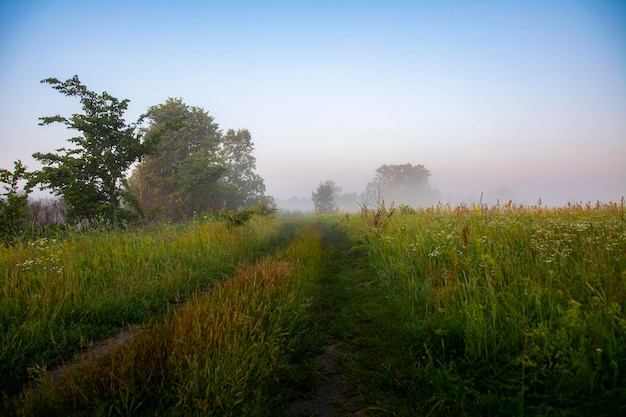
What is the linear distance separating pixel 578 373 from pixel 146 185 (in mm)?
35105

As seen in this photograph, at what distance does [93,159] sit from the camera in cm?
1488

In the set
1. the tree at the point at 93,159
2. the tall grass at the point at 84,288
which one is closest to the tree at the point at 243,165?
the tree at the point at 93,159

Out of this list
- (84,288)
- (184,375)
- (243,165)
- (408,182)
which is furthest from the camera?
(408,182)

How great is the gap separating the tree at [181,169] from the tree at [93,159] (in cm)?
889

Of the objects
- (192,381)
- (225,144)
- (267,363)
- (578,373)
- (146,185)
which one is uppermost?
(225,144)

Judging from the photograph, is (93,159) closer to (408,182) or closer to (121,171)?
(121,171)

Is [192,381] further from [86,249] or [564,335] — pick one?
[86,249]

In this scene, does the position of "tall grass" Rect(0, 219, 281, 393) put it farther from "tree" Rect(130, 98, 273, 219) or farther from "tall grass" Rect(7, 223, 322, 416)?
"tree" Rect(130, 98, 273, 219)

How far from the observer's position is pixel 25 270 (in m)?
4.93

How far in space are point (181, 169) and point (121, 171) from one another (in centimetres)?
1374

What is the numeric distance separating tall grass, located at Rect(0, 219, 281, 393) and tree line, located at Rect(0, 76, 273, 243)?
2.48 meters

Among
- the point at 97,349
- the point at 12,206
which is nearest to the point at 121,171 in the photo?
the point at 12,206

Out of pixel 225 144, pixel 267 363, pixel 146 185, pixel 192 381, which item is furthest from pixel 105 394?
pixel 225 144

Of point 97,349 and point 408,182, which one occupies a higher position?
point 408,182
